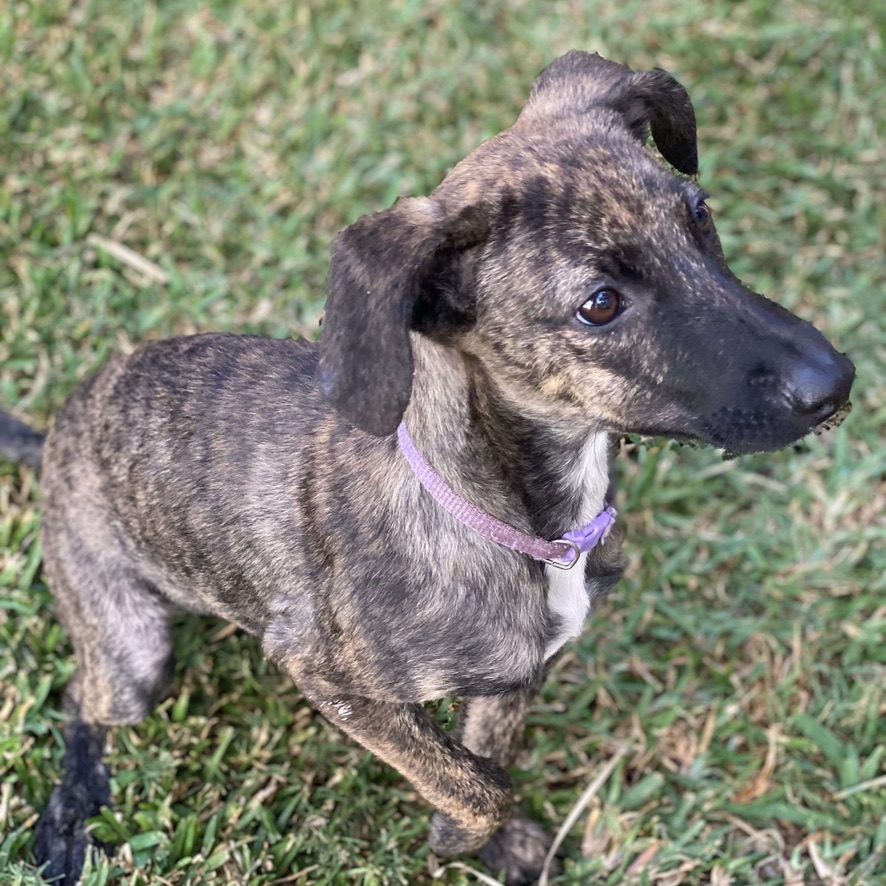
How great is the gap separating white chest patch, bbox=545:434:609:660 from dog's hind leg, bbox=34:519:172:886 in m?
1.50

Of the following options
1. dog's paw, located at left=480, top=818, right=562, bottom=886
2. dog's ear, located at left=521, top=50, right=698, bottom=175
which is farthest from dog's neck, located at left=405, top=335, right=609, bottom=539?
dog's paw, located at left=480, top=818, right=562, bottom=886

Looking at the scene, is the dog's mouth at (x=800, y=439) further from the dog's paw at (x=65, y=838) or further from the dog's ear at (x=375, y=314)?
the dog's paw at (x=65, y=838)

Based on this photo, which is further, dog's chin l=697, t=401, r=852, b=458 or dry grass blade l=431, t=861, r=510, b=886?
dry grass blade l=431, t=861, r=510, b=886

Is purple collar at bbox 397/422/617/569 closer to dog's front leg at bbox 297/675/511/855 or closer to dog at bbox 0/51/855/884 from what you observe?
dog at bbox 0/51/855/884

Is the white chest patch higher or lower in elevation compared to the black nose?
lower

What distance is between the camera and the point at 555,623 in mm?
3277

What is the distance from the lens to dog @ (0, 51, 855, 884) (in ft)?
8.85

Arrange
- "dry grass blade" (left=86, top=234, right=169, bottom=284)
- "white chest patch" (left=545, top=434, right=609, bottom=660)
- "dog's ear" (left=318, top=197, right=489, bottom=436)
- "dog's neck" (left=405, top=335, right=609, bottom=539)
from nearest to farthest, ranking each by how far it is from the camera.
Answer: "dog's ear" (left=318, top=197, right=489, bottom=436) → "dog's neck" (left=405, top=335, right=609, bottom=539) → "white chest patch" (left=545, top=434, right=609, bottom=660) → "dry grass blade" (left=86, top=234, right=169, bottom=284)

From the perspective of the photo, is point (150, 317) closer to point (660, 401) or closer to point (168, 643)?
point (168, 643)

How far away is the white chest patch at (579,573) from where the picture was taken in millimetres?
3234

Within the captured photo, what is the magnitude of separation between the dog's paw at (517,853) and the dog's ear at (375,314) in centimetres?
193

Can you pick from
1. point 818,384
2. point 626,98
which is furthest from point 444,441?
point 626,98

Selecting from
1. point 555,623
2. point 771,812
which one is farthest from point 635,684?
point 555,623

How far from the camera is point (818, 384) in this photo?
8.63 feet
